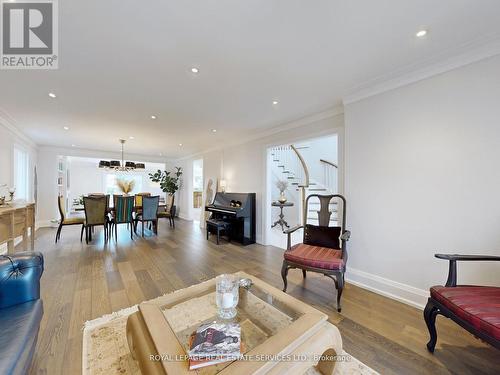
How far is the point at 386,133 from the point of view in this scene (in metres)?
2.39

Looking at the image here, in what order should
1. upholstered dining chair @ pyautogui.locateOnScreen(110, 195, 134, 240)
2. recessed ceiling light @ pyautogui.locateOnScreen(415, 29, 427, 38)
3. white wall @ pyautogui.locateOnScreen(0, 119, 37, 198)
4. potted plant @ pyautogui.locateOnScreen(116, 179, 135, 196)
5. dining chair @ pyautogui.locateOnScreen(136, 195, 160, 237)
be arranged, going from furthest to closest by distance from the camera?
potted plant @ pyautogui.locateOnScreen(116, 179, 135, 196)
dining chair @ pyautogui.locateOnScreen(136, 195, 160, 237)
upholstered dining chair @ pyautogui.locateOnScreen(110, 195, 134, 240)
white wall @ pyautogui.locateOnScreen(0, 119, 37, 198)
recessed ceiling light @ pyautogui.locateOnScreen(415, 29, 427, 38)

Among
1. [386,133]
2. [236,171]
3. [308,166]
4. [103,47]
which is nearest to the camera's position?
[103,47]

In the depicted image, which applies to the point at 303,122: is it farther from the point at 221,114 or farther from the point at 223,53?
the point at 223,53

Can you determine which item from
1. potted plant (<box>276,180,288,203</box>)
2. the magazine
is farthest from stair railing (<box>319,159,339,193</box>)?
the magazine

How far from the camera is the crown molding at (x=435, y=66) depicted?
5.78ft

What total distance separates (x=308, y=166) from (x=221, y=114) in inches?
142

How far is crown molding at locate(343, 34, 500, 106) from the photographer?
5.78ft

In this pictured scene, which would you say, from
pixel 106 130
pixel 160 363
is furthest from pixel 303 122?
pixel 106 130

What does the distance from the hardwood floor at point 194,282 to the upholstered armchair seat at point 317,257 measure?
445 mm

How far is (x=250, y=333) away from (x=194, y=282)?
1567mm

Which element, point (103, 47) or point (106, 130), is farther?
point (106, 130)

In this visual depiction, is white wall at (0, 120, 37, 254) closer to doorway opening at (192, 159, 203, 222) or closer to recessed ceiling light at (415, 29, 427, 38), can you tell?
doorway opening at (192, 159, 203, 222)

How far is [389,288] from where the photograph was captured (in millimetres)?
2318

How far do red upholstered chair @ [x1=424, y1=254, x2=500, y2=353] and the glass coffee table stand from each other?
32.6 inches
